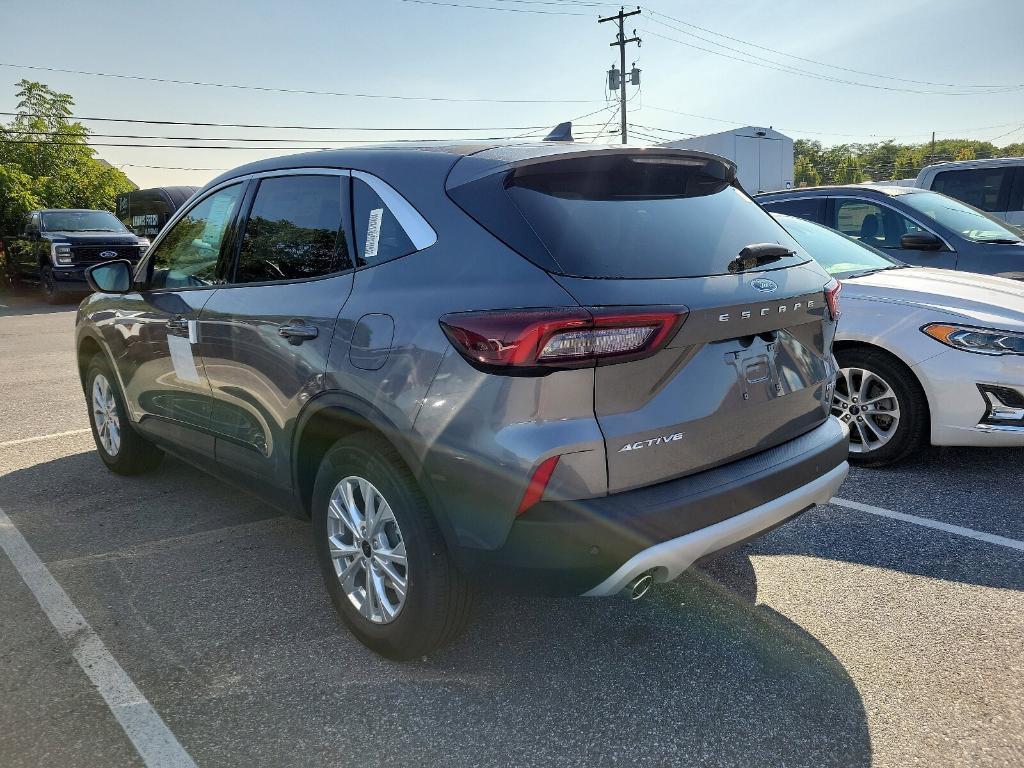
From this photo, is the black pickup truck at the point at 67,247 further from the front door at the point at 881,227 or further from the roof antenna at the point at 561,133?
the roof antenna at the point at 561,133

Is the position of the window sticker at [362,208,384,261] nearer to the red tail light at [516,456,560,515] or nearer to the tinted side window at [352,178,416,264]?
the tinted side window at [352,178,416,264]

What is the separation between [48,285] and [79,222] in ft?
5.29

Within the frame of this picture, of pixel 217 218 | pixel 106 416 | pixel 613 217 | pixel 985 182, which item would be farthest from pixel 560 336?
pixel 985 182

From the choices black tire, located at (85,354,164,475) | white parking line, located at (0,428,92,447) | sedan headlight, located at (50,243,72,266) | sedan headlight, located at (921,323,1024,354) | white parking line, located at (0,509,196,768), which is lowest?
white parking line, located at (0,509,196,768)

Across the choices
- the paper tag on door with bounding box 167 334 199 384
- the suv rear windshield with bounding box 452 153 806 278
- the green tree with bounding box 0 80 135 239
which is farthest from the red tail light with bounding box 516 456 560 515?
the green tree with bounding box 0 80 135 239

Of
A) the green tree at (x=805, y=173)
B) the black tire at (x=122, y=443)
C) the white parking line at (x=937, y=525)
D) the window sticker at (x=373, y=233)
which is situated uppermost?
the green tree at (x=805, y=173)

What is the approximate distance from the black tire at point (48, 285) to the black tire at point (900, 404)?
17262mm

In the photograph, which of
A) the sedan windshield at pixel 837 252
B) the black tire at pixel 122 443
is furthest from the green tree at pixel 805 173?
the black tire at pixel 122 443

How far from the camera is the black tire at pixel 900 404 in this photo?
4.52m

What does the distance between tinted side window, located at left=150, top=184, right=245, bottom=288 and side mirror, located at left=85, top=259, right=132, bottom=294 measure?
18cm

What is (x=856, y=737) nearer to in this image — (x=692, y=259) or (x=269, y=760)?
(x=692, y=259)

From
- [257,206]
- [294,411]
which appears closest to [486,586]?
[294,411]

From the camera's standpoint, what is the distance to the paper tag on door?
12.1 ft

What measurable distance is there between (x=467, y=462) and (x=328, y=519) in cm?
88
